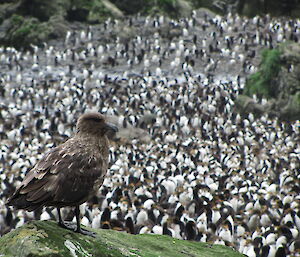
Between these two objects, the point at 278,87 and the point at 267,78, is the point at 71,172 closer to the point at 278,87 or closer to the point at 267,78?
the point at 278,87

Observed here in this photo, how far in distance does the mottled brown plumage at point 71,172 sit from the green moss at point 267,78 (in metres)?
19.7

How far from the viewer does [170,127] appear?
22328 mm

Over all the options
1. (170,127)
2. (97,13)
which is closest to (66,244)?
(170,127)

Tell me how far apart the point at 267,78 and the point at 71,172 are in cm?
2072

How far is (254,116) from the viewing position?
23000mm

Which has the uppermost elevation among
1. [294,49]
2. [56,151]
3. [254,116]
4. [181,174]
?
[294,49]

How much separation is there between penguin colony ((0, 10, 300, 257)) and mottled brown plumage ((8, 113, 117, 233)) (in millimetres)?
6151

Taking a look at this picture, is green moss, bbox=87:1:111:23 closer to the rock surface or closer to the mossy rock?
the rock surface

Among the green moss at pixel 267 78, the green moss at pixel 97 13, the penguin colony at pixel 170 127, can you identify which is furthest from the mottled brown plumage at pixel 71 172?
the green moss at pixel 97 13

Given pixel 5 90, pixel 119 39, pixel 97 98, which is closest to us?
pixel 97 98

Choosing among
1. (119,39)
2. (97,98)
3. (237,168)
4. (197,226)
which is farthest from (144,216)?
(119,39)

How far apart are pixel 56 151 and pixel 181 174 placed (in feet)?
39.6

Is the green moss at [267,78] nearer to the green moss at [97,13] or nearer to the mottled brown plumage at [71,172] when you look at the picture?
the green moss at [97,13]

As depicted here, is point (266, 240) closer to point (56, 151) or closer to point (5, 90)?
point (56, 151)
